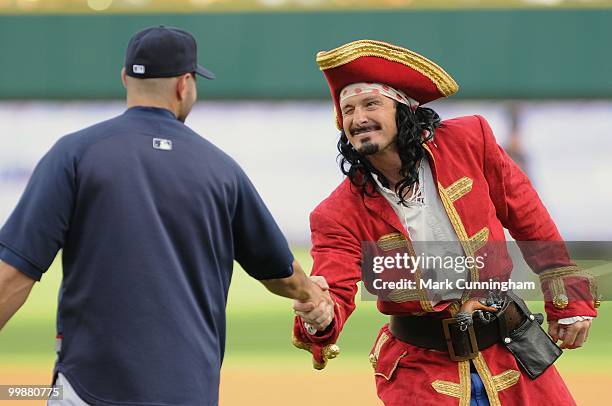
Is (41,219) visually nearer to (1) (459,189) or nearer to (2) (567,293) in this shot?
(1) (459,189)

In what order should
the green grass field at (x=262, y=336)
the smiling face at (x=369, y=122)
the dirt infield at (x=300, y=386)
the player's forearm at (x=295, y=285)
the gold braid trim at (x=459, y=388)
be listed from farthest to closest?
1. the green grass field at (x=262, y=336)
2. the dirt infield at (x=300, y=386)
3. the smiling face at (x=369, y=122)
4. the gold braid trim at (x=459, y=388)
5. the player's forearm at (x=295, y=285)

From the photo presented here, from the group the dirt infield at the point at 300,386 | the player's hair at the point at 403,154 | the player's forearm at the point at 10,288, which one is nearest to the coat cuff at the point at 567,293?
the player's hair at the point at 403,154

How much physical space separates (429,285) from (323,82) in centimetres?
986

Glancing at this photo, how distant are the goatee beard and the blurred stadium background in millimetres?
8825

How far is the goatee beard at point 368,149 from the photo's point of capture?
4.29 m

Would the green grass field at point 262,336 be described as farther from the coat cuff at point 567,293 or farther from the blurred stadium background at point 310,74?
the coat cuff at point 567,293

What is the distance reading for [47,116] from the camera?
48.1ft

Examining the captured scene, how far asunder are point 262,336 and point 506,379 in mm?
6025

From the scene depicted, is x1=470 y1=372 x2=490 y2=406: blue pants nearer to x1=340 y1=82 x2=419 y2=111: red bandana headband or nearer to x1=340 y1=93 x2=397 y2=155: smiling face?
x1=340 y1=93 x2=397 y2=155: smiling face

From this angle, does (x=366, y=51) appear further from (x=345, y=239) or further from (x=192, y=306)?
(x=192, y=306)

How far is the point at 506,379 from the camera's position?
4.28 m

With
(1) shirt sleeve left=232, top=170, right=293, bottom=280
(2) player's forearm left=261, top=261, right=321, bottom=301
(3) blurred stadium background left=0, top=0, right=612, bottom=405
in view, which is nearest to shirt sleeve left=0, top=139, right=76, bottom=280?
(1) shirt sleeve left=232, top=170, right=293, bottom=280

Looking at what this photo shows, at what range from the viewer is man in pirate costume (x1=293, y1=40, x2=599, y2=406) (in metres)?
4.27

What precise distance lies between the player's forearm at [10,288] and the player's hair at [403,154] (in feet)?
5.15
